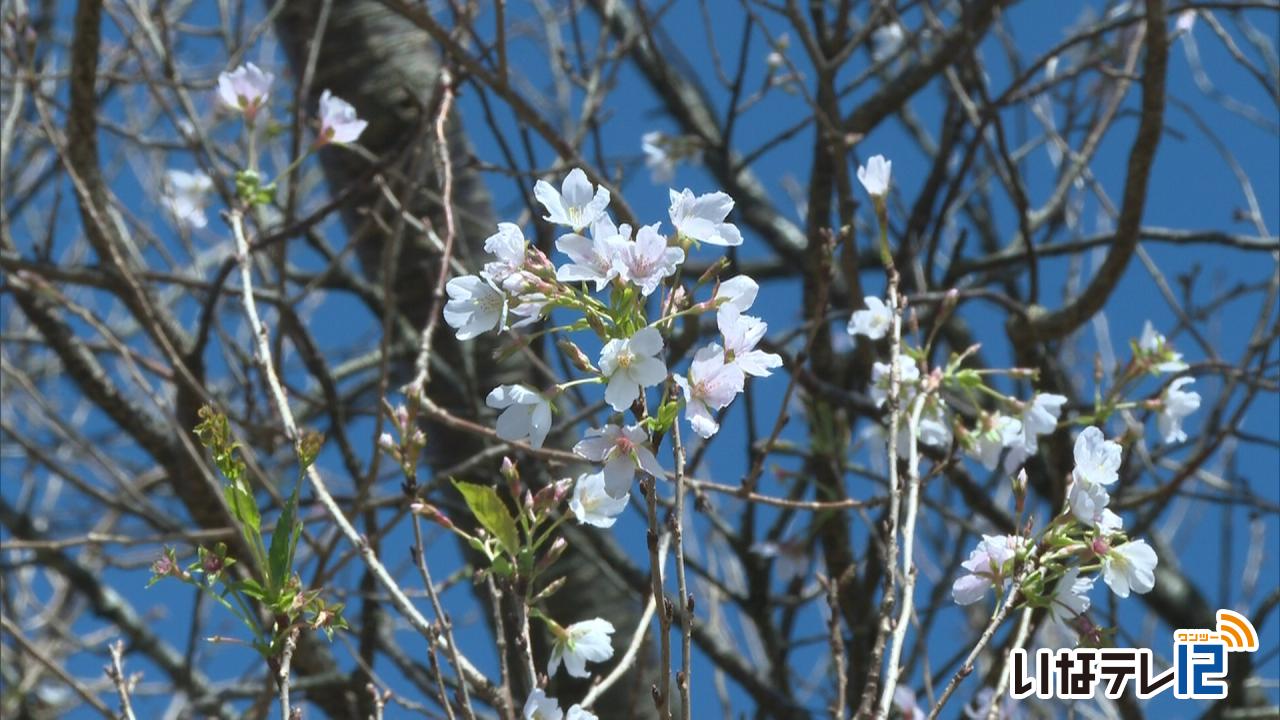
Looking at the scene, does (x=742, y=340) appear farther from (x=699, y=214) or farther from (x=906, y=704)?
(x=906, y=704)

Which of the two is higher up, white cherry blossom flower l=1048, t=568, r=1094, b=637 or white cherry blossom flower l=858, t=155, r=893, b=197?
white cherry blossom flower l=858, t=155, r=893, b=197

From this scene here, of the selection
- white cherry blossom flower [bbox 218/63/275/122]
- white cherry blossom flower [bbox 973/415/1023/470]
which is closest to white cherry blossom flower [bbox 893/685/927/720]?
white cherry blossom flower [bbox 973/415/1023/470]

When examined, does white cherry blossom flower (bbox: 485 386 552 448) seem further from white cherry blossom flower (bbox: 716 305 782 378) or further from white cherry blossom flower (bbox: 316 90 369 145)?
white cherry blossom flower (bbox: 316 90 369 145)

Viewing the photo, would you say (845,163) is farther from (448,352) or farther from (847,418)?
(448,352)

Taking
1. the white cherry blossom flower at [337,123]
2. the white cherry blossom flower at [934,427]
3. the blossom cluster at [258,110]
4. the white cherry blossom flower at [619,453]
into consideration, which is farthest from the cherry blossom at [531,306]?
the white cherry blossom flower at [337,123]

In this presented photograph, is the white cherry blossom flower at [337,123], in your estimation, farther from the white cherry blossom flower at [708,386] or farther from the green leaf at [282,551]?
the white cherry blossom flower at [708,386]

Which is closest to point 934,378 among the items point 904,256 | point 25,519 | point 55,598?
point 904,256
